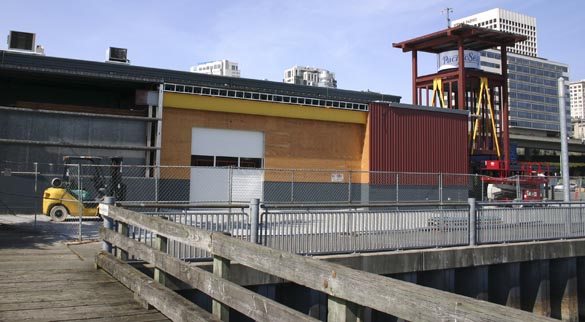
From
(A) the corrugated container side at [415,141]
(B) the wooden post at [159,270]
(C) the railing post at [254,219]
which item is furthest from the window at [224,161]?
(B) the wooden post at [159,270]

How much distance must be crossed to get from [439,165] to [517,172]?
1069 cm

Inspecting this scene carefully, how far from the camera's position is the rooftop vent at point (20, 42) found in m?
24.1

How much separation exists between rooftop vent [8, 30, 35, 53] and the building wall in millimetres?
7296

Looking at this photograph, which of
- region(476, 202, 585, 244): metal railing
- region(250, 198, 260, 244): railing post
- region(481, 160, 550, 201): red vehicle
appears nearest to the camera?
region(250, 198, 260, 244): railing post

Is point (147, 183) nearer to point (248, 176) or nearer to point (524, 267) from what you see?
point (248, 176)

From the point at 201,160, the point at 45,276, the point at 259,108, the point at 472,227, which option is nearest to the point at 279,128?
the point at 259,108

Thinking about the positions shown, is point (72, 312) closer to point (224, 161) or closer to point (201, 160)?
point (201, 160)

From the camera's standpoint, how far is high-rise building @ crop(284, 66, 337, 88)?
51.3 metres

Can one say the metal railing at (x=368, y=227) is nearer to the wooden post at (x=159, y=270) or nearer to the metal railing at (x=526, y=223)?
the metal railing at (x=526, y=223)

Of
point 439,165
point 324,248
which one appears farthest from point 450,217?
point 439,165

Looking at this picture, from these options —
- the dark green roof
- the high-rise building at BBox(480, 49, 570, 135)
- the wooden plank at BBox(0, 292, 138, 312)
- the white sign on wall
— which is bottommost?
the wooden plank at BBox(0, 292, 138, 312)

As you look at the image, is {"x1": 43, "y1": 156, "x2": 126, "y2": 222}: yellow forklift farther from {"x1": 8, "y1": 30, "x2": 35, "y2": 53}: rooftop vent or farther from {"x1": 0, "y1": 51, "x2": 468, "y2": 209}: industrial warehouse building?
{"x1": 8, "y1": 30, "x2": 35, "y2": 53}: rooftop vent

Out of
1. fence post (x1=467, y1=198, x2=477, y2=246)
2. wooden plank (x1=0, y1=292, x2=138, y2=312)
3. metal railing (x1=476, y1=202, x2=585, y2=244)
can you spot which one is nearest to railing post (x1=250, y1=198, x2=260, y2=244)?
wooden plank (x1=0, y1=292, x2=138, y2=312)

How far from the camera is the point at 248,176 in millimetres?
25344
